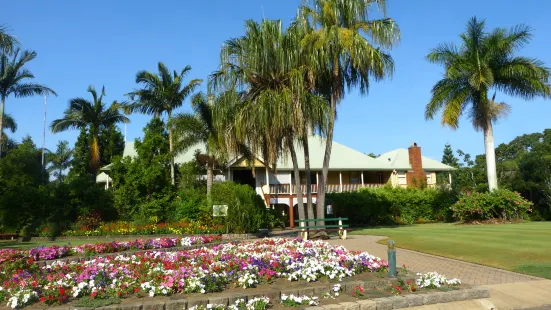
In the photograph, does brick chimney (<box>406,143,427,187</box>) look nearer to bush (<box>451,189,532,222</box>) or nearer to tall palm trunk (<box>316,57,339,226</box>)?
bush (<box>451,189,532,222</box>)

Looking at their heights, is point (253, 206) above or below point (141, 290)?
above

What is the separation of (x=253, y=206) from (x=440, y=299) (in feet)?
45.2

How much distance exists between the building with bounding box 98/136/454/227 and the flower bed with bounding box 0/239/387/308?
23292 mm

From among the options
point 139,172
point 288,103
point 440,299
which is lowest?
point 440,299

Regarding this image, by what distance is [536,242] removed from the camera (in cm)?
1449

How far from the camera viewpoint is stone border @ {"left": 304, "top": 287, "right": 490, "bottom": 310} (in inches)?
272

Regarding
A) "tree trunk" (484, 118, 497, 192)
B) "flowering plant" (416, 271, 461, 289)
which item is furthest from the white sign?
"tree trunk" (484, 118, 497, 192)

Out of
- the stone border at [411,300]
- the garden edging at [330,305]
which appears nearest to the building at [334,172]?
the garden edging at [330,305]

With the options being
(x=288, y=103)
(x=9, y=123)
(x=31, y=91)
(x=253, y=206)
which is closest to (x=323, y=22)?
(x=288, y=103)

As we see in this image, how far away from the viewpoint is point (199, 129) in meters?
27.8

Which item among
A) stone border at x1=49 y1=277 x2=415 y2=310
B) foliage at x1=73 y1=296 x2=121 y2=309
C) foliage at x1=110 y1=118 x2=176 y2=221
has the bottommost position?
stone border at x1=49 y1=277 x2=415 y2=310

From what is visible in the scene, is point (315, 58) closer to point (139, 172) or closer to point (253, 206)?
point (253, 206)

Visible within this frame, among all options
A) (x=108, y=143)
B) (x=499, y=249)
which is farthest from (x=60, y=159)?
(x=499, y=249)

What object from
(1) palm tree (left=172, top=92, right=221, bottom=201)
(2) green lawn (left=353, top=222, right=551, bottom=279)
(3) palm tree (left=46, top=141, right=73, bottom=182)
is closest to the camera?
(2) green lawn (left=353, top=222, right=551, bottom=279)
